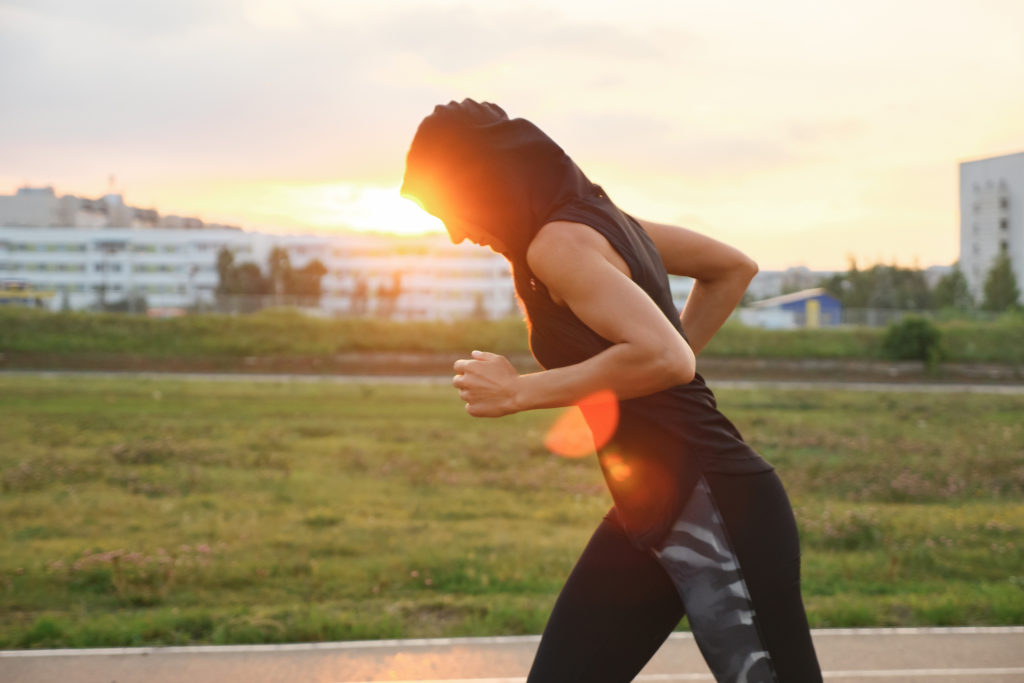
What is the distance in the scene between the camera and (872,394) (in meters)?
23.2

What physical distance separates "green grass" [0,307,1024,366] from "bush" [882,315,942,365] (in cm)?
84

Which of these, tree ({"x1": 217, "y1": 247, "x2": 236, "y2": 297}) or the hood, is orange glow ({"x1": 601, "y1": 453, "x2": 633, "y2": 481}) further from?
tree ({"x1": 217, "y1": 247, "x2": 236, "y2": 297})

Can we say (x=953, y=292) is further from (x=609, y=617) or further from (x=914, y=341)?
(x=609, y=617)

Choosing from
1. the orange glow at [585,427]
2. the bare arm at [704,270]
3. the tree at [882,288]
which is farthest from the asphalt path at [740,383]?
the tree at [882,288]

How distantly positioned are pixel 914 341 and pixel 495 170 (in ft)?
109

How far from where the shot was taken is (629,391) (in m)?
1.78

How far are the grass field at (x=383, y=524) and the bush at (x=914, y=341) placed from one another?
51.1ft

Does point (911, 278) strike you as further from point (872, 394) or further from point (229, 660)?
point (229, 660)

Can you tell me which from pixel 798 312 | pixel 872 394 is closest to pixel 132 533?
pixel 872 394

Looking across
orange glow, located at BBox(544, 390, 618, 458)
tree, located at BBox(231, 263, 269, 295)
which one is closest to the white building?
tree, located at BBox(231, 263, 269, 295)

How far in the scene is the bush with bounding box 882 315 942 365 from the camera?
3222 centimetres

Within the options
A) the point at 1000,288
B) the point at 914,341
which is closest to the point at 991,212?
the point at 1000,288

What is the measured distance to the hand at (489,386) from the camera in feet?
6.12

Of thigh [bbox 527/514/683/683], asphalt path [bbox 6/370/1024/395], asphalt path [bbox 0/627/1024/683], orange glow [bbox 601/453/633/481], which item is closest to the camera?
orange glow [bbox 601/453/633/481]
